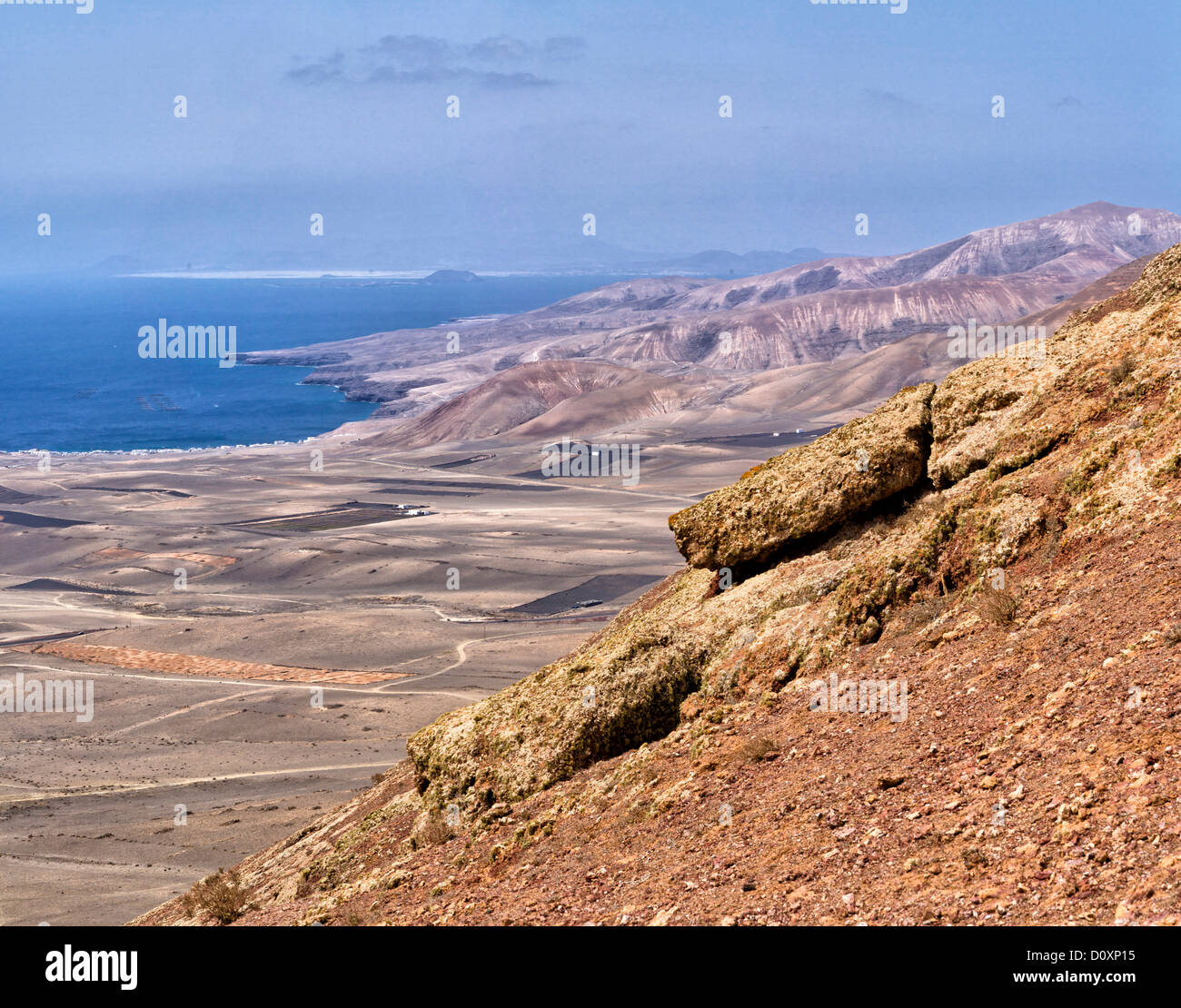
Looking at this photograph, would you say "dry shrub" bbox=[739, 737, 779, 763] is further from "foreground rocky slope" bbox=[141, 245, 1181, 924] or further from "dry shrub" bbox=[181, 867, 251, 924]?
"dry shrub" bbox=[181, 867, 251, 924]

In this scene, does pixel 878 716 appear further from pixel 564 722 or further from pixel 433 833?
pixel 433 833

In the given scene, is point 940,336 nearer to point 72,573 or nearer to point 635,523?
point 635,523

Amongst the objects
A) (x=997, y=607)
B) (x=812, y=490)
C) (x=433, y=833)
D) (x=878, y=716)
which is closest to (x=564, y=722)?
(x=433, y=833)

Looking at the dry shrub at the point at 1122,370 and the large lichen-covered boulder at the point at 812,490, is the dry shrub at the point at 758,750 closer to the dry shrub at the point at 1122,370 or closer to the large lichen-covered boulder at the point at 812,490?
the large lichen-covered boulder at the point at 812,490

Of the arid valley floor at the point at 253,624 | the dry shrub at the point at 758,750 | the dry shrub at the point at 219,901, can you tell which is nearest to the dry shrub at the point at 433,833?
the dry shrub at the point at 219,901
